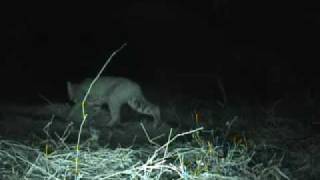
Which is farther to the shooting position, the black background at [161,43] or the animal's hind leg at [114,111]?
the black background at [161,43]

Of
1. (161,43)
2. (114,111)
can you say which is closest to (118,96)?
(114,111)

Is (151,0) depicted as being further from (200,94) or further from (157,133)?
(157,133)

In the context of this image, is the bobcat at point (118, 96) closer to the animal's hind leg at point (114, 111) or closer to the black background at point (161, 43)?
the animal's hind leg at point (114, 111)

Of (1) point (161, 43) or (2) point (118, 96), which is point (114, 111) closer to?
(2) point (118, 96)

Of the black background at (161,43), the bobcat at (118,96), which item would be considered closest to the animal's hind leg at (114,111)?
the bobcat at (118,96)

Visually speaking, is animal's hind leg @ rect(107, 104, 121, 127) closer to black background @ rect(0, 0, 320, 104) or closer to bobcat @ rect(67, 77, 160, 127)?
bobcat @ rect(67, 77, 160, 127)

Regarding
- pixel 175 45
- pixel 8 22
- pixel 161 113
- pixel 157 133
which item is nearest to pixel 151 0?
pixel 175 45

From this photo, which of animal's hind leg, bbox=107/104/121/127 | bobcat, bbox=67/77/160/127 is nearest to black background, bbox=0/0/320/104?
bobcat, bbox=67/77/160/127

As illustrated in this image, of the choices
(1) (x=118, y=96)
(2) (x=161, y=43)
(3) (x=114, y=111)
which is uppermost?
(2) (x=161, y=43)

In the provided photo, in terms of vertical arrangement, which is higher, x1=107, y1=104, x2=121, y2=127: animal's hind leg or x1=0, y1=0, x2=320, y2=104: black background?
x1=0, y1=0, x2=320, y2=104: black background

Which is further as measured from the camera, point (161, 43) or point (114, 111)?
point (161, 43)

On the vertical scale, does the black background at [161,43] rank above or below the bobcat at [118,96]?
above

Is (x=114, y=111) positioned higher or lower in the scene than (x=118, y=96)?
lower

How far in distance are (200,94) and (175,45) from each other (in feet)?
17.3
